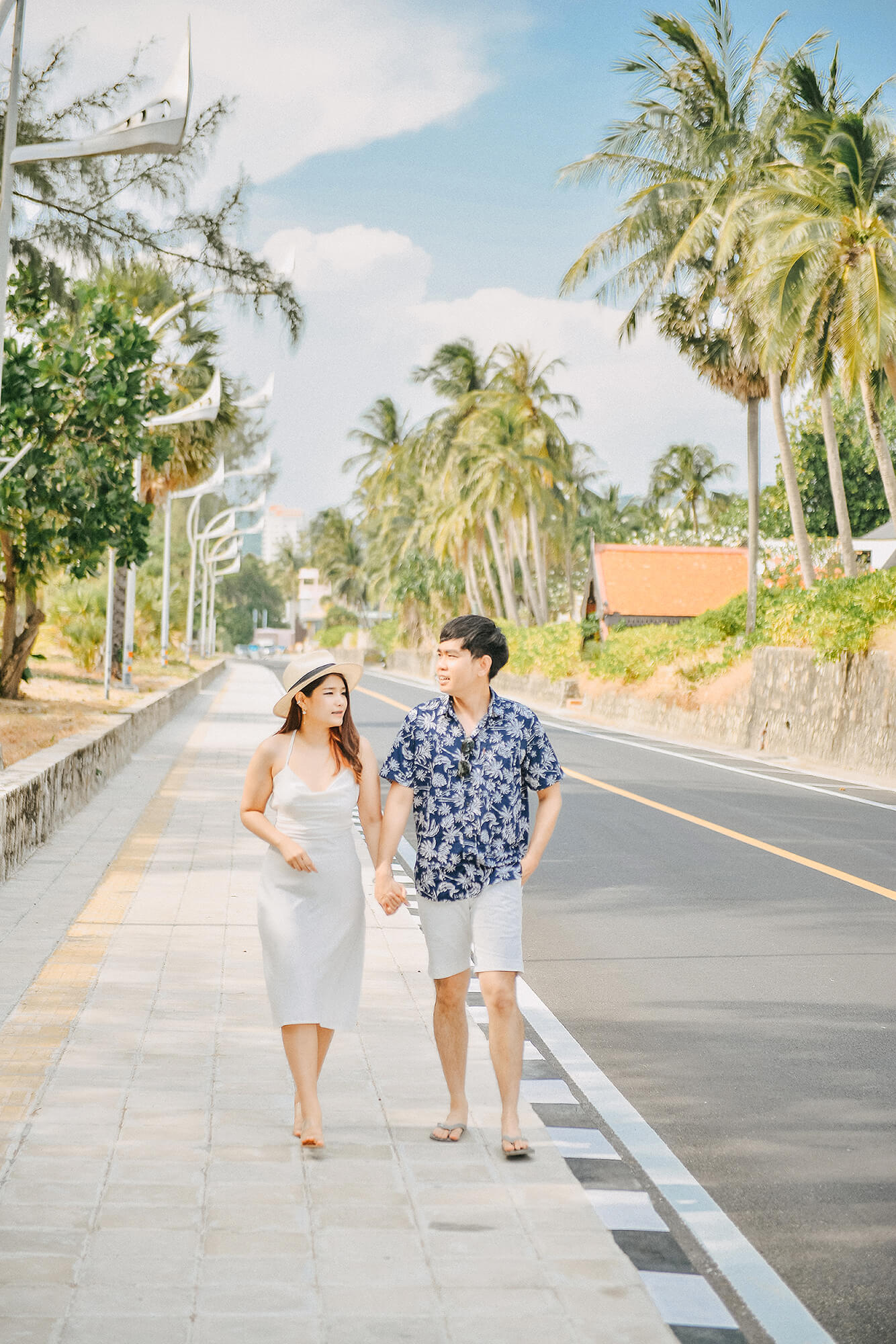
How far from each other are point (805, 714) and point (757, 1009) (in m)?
19.3

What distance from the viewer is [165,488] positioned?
A: 4503cm

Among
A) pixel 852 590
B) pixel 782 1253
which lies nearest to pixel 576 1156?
pixel 782 1253

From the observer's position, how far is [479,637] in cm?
515

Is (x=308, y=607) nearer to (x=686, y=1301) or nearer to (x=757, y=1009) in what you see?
(x=757, y=1009)

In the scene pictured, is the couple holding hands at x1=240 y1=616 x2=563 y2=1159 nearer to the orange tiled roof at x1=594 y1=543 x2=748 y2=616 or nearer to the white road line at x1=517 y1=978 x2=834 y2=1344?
the white road line at x1=517 y1=978 x2=834 y2=1344

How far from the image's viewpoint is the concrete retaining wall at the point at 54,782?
10.4m

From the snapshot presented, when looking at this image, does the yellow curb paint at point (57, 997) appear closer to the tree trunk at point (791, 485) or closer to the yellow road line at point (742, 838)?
the yellow road line at point (742, 838)

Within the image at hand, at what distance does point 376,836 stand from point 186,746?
18647mm

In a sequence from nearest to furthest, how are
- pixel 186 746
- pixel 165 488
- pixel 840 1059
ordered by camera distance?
pixel 840 1059, pixel 186 746, pixel 165 488

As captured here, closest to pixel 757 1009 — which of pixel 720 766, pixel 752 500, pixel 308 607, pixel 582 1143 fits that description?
pixel 582 1143

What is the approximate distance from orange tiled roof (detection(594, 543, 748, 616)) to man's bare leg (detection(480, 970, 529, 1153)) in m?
49.9

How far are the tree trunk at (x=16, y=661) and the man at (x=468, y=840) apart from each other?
2241cm

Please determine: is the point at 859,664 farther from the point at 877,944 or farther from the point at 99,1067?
the point at 99,1067

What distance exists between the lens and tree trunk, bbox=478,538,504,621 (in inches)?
2726
